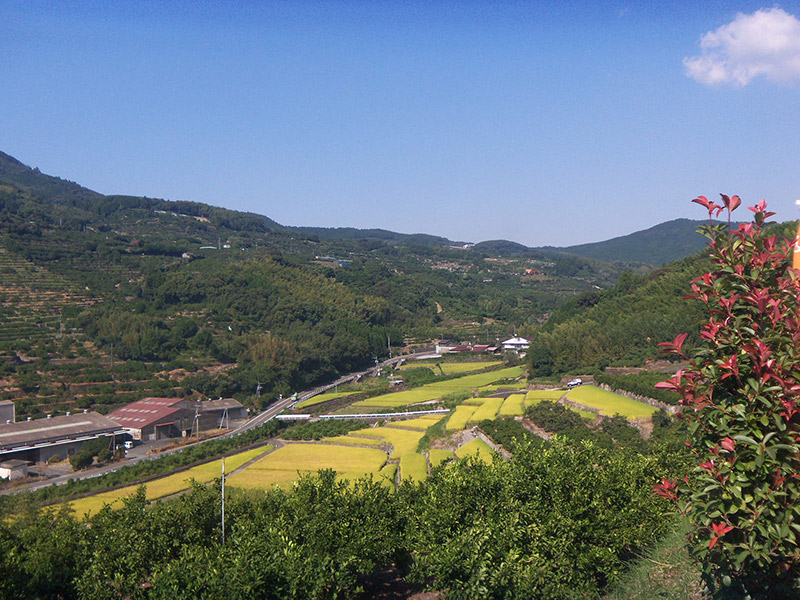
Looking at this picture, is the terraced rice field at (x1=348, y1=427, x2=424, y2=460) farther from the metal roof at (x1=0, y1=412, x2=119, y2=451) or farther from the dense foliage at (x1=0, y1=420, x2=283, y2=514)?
the metal roof at (x1=0, y1=412, x2=119, y2=451)

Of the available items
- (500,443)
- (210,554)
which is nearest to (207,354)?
(500,443)

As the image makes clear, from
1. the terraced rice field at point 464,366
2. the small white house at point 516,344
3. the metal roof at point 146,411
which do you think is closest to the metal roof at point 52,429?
the metal roof at point 146,411

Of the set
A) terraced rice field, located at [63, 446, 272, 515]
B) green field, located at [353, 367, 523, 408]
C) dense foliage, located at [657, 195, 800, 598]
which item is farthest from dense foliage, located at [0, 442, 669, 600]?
green field, located at [353, 367, 523, 408]

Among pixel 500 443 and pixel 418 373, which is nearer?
pixel 500 443

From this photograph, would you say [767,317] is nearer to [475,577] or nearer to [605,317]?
[475,577]

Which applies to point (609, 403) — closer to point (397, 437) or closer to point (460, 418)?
point (460, 418)

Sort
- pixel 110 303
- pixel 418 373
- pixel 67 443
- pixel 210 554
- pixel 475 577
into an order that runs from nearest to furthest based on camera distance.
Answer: pixel 475 577, pixel 210 554, pixel 67 443, pixel 418 373, pixel 110 303

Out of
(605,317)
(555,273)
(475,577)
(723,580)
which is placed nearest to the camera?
(723,580)

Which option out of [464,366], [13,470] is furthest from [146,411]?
[464,366]
